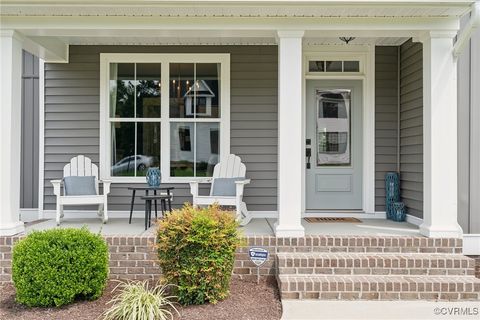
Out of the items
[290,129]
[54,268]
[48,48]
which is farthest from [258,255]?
[48,48]

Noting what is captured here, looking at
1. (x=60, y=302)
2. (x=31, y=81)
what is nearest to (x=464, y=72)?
(x=60, y=302)

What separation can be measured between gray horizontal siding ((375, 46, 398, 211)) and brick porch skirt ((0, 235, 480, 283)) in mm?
1670

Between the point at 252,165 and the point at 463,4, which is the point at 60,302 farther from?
the point at 463,4

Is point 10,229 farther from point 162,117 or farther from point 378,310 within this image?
point 378,310

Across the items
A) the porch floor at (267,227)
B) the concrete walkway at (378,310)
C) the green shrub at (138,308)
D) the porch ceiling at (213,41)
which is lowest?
the concrete walkway at (378,310)

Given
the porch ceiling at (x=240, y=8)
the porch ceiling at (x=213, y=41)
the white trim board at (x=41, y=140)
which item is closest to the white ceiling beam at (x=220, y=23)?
the porch ceiling at (x=240, y=8)

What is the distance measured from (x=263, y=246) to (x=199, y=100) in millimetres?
2528

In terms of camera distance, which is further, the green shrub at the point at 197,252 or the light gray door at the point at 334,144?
the light gray door at the point at 334,144

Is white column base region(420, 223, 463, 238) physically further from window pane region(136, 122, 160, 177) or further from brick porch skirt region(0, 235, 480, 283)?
window pane region(136, 122, 160, 177)

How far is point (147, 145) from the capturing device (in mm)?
6145

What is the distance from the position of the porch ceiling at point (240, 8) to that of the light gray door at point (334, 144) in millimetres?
1837

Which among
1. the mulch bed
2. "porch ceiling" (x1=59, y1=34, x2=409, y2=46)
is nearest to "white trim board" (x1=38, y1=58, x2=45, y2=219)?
"porch ceiling" (x1=59, y1=34, x2=409, y2=46)

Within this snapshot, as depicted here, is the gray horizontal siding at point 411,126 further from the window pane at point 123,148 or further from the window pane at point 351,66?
the window pane at point 123,148

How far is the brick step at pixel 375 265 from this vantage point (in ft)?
13.8
